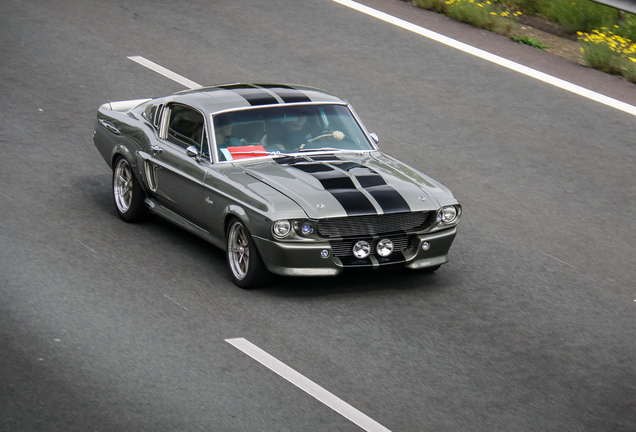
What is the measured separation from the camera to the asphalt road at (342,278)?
7.22 m

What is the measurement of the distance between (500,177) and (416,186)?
345cm

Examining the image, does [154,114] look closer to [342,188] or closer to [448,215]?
[342,188]

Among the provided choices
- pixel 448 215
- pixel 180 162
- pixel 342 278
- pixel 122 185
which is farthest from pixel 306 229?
pixel 122 185

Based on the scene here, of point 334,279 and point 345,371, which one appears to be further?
point 334,279

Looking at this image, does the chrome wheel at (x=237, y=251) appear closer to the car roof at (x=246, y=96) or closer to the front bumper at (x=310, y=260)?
the front bumper at (x=310, y=260)

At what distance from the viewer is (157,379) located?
737 cm

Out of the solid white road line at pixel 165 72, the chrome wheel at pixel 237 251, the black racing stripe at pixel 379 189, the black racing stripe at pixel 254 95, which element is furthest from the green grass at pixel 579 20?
the chrome wheel at pixel 237 251

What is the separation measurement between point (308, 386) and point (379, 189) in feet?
7.97

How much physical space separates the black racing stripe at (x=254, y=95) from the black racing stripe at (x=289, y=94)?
0.10 m

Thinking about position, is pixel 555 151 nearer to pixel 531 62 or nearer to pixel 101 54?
pixel 531 62

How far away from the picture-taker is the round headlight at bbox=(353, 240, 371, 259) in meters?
8.96

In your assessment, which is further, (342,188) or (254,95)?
(254,95)

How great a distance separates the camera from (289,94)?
34.6 feet

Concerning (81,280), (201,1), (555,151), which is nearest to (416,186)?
(81,280)
